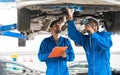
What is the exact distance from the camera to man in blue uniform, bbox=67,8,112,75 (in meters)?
5.54

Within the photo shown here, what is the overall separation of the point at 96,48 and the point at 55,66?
2.26ft

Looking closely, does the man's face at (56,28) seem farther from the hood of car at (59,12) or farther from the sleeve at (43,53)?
the sleeve at (43,53)

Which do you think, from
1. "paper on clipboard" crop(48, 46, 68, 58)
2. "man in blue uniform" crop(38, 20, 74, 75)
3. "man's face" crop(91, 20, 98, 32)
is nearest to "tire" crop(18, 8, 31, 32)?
"man in blue uniform" crop(38, 20, 74, 75)

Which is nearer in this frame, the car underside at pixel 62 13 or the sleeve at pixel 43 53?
the car underside at pixel 62 13

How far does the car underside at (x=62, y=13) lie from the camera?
530 cm

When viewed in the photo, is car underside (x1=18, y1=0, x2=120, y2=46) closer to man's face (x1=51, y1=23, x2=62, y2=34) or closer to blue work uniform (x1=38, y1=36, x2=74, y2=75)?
man's face (x1=51, y1=23, x2=62, y2=34)

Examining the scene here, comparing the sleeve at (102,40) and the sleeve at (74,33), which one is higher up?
the sleeve at (74,33)

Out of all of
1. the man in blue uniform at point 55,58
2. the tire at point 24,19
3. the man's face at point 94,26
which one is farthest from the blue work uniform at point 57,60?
the man's face at point 94,26

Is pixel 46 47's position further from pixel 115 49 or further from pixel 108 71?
pixel 115 49

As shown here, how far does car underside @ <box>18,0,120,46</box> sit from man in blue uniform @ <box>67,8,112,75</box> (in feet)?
0.60

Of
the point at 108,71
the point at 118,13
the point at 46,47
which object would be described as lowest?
the point at 108,71

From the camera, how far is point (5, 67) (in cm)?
960

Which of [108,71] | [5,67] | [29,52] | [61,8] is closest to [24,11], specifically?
[61,8]

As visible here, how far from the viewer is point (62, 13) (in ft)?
19.5
